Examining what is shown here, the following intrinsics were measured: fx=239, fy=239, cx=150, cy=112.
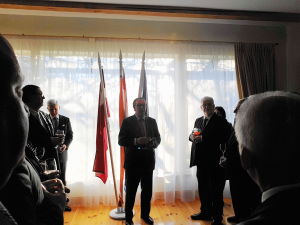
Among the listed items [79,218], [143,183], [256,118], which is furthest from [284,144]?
[79,218]

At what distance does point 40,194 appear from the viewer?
37.9 inches

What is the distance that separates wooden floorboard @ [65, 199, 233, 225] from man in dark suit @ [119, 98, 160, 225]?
283 millimetres

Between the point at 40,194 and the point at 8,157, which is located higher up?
the point at 8,157

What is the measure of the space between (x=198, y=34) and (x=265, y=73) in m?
1.32

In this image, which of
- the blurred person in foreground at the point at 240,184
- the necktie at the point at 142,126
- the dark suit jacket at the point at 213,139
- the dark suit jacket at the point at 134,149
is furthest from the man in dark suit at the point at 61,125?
the blurred person in foreground at the point at 240,184

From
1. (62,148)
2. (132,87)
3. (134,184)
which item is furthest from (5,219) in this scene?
(132,87)

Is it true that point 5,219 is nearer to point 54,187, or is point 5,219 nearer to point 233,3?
point 54,187

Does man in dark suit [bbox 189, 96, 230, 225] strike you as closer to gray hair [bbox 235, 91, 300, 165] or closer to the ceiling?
the ceiling

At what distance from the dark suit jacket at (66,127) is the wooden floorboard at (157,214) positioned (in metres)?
0.97

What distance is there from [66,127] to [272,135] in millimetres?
3129

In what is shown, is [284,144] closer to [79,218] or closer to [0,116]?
[0,116]

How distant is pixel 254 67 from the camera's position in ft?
13.2

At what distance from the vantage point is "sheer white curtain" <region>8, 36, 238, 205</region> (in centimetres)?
357

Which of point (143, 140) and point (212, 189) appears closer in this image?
point (143, 140)
